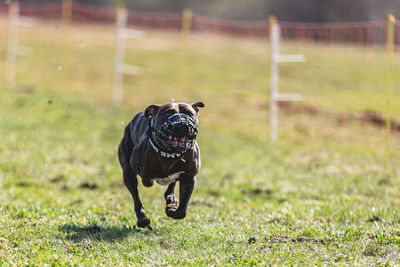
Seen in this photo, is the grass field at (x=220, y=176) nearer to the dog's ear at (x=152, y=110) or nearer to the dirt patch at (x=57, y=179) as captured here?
the dirt patch at (x=57, y=179)

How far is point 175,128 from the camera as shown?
16.9 feet

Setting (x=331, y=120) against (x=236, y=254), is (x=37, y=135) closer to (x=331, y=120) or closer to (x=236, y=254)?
(x=236, y=254)

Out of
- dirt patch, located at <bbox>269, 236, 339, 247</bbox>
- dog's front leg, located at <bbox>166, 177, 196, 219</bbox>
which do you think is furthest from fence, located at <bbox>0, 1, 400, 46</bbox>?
dog's front leg, located at <bbox>166, 177, 196, 219</bbox>

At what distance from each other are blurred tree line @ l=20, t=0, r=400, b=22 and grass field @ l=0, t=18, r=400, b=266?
1594 centimetres

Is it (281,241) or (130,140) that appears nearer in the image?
(281,241)

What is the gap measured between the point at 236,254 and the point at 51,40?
39462 mm

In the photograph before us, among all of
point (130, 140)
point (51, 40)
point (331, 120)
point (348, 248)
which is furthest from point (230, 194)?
point (51, 40)

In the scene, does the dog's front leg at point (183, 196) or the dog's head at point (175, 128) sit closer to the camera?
the dog's head at point (175, 128)

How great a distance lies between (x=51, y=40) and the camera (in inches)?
1639

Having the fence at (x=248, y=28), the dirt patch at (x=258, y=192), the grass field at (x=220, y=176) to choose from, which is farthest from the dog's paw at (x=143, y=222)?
the fence at (x=248, y=28)

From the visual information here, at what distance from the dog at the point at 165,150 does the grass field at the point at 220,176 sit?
22.4 inches

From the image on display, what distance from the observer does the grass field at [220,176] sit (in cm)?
545

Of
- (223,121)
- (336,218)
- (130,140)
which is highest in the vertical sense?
(130,140)

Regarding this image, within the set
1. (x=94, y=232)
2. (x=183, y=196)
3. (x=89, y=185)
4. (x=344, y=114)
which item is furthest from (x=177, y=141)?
(x=344, y=114)
